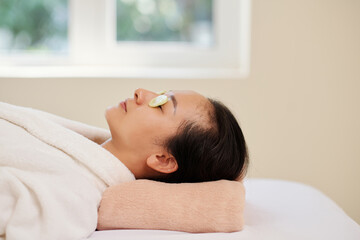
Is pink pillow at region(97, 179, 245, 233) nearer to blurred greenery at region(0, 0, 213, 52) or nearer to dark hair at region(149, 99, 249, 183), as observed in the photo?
dark hair at region(149, 99, 249, 183)

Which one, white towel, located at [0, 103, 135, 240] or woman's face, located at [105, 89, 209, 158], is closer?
white towel, located at [0, 103, 135, 240]

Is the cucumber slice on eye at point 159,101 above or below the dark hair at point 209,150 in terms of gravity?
above

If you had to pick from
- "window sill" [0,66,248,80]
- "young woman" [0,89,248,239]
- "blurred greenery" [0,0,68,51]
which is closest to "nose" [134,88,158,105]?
"young woman" [0,89,248,239]

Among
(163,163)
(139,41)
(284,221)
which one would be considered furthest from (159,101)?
(139,41)

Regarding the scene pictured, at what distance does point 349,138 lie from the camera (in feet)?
6.29

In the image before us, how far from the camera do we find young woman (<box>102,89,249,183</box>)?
1.14m

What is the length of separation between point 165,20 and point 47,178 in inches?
57.7

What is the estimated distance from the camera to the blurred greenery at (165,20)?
219 centimetres

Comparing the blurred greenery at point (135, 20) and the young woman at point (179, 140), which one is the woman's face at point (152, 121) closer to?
the young woman at point (179, 140)

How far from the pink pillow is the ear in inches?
5.9

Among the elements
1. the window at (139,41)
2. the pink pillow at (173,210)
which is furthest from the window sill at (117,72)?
the pink pillow at (173,210)

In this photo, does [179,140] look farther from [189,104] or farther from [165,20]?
[165,20]

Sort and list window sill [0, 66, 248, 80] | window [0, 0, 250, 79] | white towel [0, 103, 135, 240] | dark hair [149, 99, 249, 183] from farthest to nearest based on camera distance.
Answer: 1. window [0, 0, 250, 79]
2. window sill [0, 66, 248, 80]
3. dark hair [149, 99, 249, 183]
4. white towel [0, 103, 135, 240]

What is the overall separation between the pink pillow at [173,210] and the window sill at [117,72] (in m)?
0.93
